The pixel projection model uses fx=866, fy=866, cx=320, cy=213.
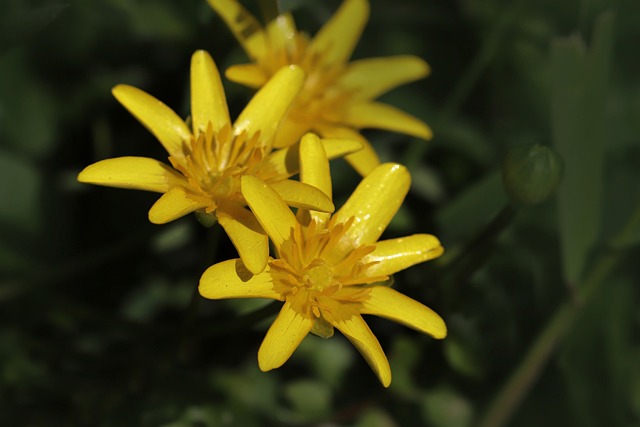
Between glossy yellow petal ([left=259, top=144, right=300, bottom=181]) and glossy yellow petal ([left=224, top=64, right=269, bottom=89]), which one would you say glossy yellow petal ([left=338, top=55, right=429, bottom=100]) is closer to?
glossy yellow petal ([left=224, top=64, right=269, bottom=89])

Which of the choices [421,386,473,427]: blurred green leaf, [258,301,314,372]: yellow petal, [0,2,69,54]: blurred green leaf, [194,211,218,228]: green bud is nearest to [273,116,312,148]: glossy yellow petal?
[194,211,218,228]: green bud

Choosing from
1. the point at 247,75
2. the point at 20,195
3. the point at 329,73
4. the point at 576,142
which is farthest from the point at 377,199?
the point at 20,195

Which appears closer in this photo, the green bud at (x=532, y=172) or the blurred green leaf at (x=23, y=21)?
the green bud at (x=532, y=172)

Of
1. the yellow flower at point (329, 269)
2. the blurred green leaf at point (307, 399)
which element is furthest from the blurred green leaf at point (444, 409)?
the yellow flower at point (329, 269)

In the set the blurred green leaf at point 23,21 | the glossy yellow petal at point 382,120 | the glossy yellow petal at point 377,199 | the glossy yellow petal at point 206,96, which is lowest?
the glossy yellow petal at point 377,199

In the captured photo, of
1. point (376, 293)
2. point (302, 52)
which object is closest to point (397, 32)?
point (302, 52)

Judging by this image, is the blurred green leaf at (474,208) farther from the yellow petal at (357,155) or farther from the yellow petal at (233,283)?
the yellow petal at (233,283)

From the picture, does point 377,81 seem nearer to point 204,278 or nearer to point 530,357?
point 530,357
